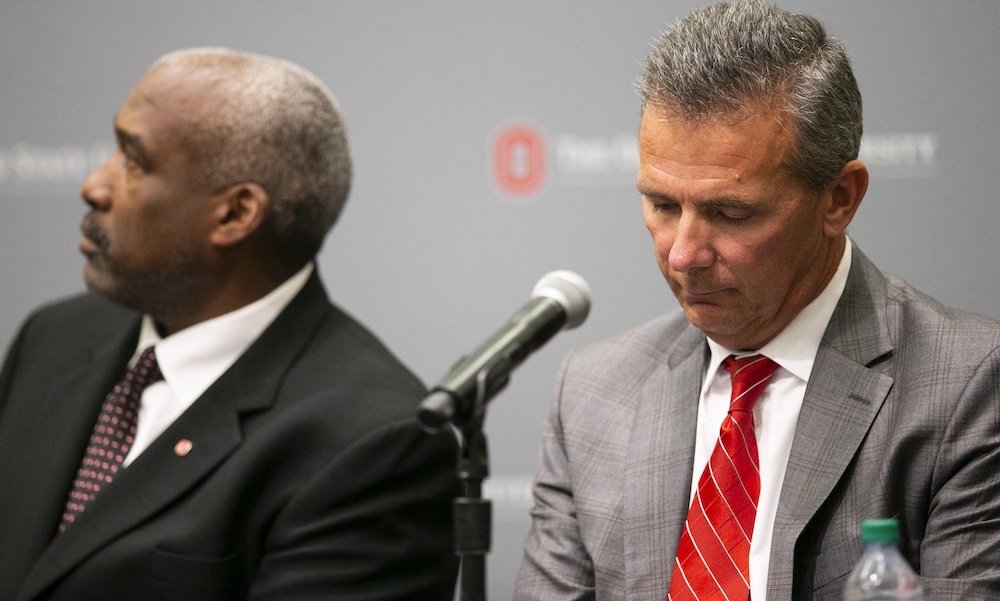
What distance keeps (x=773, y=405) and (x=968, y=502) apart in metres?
0.35

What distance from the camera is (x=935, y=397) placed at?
5.90 ft

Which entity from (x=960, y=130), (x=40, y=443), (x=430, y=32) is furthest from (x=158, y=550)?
(x=960, y=130)

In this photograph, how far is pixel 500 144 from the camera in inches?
129

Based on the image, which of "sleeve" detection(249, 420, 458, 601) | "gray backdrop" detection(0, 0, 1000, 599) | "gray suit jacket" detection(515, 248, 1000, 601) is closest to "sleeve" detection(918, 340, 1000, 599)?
"gray suit jacket" detection(515, 248, 1000, 601)

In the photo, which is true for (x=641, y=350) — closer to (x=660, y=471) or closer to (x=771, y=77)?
(x=660, y=471)

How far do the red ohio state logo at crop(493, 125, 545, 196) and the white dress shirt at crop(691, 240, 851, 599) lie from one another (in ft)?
A: 4.27

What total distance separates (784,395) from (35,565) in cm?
153

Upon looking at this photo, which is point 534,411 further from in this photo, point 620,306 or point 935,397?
point 935,397

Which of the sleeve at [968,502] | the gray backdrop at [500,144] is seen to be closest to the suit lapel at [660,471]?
the sleeve at [968,502]

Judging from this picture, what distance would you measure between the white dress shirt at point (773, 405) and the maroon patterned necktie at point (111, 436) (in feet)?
4.13

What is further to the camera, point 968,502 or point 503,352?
point 968,502

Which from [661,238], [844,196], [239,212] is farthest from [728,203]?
[239,212]

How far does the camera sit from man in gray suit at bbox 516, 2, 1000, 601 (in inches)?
70.1

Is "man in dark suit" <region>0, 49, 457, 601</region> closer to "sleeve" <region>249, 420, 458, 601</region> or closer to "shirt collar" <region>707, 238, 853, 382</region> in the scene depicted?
"sleeve" <region>249, 420, 458, 601</region>
